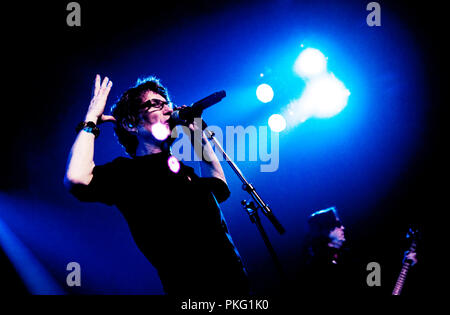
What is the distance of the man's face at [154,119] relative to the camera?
1.65m

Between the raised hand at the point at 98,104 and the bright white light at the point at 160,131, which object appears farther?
the bright white light at the point at 160,131

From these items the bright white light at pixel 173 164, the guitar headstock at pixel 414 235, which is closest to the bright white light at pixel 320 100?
the guitar headstock at pixel 414 235

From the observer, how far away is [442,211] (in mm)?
4094

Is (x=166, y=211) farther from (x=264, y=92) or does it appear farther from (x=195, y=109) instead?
(x=264, y=92)

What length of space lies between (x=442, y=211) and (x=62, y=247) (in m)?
6.42

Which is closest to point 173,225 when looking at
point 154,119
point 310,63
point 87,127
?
point 87,127

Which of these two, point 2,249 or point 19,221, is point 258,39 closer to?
point 19,221

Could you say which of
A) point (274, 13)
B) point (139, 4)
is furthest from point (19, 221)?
point (274, 13)

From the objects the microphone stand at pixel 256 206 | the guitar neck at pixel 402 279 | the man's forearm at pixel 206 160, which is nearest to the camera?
the microphone stand at pixel 256 206

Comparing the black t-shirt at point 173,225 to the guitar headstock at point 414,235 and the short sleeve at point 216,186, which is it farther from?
the guitar headstock at point 414,235

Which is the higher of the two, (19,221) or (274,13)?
(274,13)

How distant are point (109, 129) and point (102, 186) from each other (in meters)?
2.60

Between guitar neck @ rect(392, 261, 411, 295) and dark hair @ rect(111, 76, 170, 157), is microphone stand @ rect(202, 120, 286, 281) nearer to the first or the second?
dark hair @ rect(111, 76, 170, 157)

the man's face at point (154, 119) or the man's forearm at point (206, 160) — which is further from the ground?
the man's face at point (154, 119)
